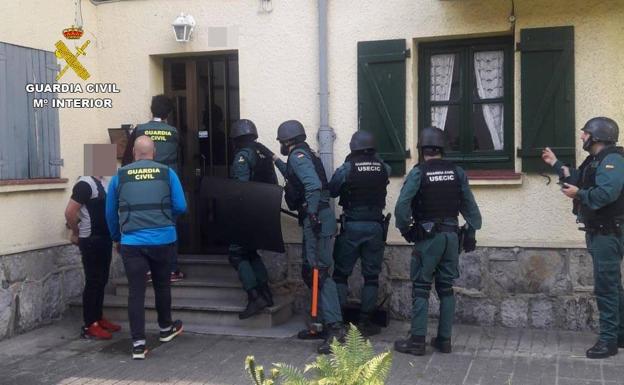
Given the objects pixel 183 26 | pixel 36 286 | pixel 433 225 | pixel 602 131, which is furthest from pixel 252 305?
pixel 602 131

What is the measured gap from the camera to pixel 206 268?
8.57 meters

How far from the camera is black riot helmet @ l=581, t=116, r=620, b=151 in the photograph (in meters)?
6.42

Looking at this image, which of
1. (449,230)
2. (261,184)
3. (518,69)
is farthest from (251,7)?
(449,230)

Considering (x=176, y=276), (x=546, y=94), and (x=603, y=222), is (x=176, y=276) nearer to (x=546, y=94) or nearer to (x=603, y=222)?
(x=546, y=94)

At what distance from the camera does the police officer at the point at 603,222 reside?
6.30 m

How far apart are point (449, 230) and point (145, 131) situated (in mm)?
3348

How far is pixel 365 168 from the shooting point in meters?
7.15

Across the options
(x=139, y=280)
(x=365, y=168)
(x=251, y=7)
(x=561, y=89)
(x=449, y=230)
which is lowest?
(x=139, y=280)

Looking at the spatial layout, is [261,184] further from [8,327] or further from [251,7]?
[8,327]

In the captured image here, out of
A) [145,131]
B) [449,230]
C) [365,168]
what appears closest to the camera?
[449,230]

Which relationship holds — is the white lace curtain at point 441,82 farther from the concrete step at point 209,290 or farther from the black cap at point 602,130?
the concrete step at point 209,290

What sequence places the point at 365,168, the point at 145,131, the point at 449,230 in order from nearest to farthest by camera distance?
the point at 449,230
the point at 365,168
the point at 145,131

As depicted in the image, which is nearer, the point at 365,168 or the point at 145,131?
the point at 365,168

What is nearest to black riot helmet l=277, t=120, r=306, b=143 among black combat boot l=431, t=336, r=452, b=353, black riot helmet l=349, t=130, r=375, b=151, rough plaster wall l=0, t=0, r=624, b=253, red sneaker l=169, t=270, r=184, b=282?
black riot helmet l=349, t=130, r=375, b=151
